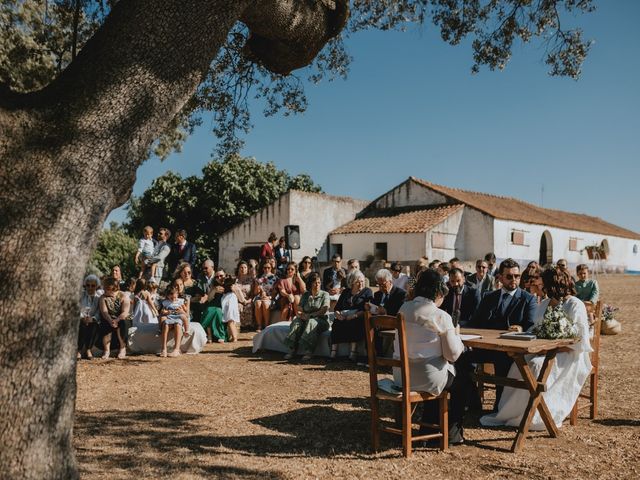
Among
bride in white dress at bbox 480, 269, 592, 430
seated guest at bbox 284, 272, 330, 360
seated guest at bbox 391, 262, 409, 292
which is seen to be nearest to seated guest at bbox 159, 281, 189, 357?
seated guest at bbox 284, 272, 330, 360

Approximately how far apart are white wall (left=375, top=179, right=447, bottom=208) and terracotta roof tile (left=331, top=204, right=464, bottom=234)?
59cm

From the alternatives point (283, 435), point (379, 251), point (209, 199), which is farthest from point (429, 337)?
point (209, 199)

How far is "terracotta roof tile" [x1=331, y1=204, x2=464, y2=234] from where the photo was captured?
31109 millimetres

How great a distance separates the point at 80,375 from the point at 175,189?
30.5 meters

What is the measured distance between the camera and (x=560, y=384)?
5605 mm

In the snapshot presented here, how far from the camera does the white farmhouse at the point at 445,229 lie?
3102cm

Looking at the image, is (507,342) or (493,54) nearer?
(507,342)

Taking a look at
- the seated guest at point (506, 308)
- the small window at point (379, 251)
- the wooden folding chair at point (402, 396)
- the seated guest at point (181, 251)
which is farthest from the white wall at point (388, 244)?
the wooden folding chair at point (402, 396)

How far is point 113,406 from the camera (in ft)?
20.9

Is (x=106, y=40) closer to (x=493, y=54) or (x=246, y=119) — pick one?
(x=246, y=119)

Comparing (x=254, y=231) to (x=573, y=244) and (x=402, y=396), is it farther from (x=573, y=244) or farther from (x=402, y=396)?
(x=402, y=396)

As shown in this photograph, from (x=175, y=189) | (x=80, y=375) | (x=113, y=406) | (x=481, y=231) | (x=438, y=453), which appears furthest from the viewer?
(x=175, y=189)

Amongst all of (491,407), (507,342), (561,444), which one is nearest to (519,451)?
(561,444)

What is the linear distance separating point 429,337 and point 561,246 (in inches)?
1489
